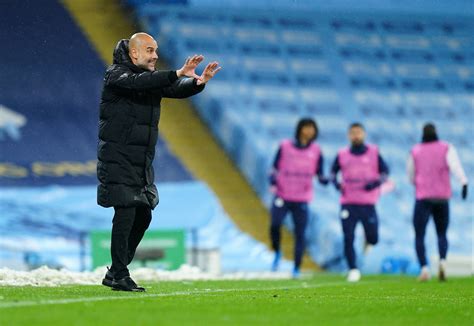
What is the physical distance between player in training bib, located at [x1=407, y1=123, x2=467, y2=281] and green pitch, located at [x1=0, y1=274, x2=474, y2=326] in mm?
4574

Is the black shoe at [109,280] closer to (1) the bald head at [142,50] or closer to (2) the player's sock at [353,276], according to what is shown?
(1) the bald head at [142,50]

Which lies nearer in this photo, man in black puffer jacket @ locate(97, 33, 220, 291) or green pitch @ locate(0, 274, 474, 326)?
green pitch @ locate(0, 274, 474, 326)

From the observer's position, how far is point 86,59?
2120cm

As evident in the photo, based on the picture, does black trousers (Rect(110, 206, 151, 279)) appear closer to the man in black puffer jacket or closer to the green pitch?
the man in black puffer jacket

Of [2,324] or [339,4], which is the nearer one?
[2,324]

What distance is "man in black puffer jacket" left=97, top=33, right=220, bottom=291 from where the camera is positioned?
6742mm

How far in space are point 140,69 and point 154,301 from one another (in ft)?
4.89

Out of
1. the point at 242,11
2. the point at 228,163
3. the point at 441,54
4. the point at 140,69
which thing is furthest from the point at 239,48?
the point at 140,69

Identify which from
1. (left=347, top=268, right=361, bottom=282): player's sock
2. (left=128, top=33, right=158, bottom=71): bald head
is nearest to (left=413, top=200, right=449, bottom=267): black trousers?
(left=347, top=268, right=361, bottom=282): player's sock

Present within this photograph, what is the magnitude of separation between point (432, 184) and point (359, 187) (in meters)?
0.78

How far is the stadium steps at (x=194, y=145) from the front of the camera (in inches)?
744

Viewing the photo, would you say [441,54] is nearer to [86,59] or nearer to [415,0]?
[415,0]

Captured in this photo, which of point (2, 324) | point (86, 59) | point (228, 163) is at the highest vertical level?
point (86, 59)

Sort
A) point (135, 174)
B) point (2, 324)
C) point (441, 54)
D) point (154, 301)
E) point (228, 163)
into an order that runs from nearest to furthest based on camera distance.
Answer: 1. point (2, 324)
2. point (154, 301)
3. point (135, 174)
4. point (228, 163)
5. point (441, 54)
